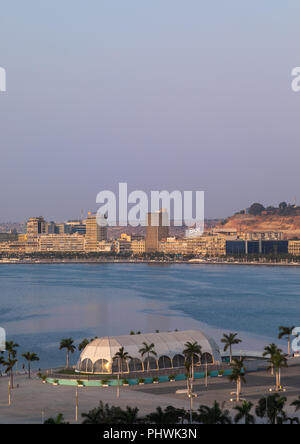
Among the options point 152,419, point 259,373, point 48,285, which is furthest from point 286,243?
point 152,419

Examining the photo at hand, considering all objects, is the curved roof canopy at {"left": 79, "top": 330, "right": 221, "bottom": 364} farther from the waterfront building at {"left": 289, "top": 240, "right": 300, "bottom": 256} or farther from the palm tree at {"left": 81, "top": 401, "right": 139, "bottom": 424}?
the waterfront building at {"left": 289, "top": 240, "right": 300, "bottom": 256}

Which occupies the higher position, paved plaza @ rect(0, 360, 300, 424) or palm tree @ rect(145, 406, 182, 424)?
palm tree @ rect(145, 406, 182, 424)

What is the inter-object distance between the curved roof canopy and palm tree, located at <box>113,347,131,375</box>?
0.72 feet

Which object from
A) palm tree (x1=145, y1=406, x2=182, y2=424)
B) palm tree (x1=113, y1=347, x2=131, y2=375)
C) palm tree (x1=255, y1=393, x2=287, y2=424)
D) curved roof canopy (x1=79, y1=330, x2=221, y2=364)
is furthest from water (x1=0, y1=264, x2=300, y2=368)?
palm tree (x1=145, y1=406, x2=182, y2=424)

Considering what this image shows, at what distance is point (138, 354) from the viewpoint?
101 feet

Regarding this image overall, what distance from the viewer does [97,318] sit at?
60750 mm

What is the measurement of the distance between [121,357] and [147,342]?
204 centimetres

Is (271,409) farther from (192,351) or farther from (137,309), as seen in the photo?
(137,309)

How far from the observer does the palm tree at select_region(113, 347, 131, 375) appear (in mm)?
29781

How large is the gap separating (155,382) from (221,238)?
16783 centimetres

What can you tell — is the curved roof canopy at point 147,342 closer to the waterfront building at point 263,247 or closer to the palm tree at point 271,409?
the palm tree at point 271,409

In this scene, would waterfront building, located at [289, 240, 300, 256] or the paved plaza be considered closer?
the paved plaza

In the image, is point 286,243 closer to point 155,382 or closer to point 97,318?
point 97,318

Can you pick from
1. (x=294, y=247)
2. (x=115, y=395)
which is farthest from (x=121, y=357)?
(x=294, y=247)
